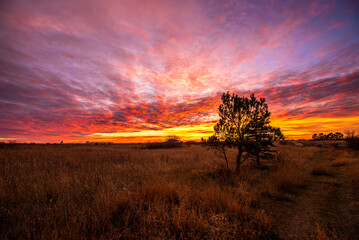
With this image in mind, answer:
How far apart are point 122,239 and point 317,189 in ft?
27.4

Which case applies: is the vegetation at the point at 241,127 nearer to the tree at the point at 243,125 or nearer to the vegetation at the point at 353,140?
the tree at the point at 243,125

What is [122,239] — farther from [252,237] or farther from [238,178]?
[238,178]

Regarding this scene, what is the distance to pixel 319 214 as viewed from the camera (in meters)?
4.48

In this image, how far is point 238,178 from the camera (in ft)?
24.6

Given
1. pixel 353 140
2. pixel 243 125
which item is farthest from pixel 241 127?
pixel 353 140

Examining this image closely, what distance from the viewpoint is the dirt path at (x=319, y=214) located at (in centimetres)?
355

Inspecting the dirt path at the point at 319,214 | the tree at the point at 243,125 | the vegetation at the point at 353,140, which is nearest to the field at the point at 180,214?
the dirt path at the point at 319,214

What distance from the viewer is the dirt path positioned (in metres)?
3.55

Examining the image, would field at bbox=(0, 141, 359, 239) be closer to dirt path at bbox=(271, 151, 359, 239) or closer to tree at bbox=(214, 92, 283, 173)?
dirt path at bbox=(271, 151, 359, 239)

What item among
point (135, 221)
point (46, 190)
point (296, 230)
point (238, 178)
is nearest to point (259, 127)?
point (238, 178)

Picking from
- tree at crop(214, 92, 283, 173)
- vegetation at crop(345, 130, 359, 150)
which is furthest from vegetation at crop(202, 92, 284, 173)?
vegetation at crop(345, 130, 359, 150)

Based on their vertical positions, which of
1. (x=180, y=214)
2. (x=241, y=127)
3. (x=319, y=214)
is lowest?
(x=319, y=214)

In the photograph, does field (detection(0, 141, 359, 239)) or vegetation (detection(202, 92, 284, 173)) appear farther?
vegetation (detection(202, 92, 284, 173))

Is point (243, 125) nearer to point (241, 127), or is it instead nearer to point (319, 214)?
point (241, 127)
